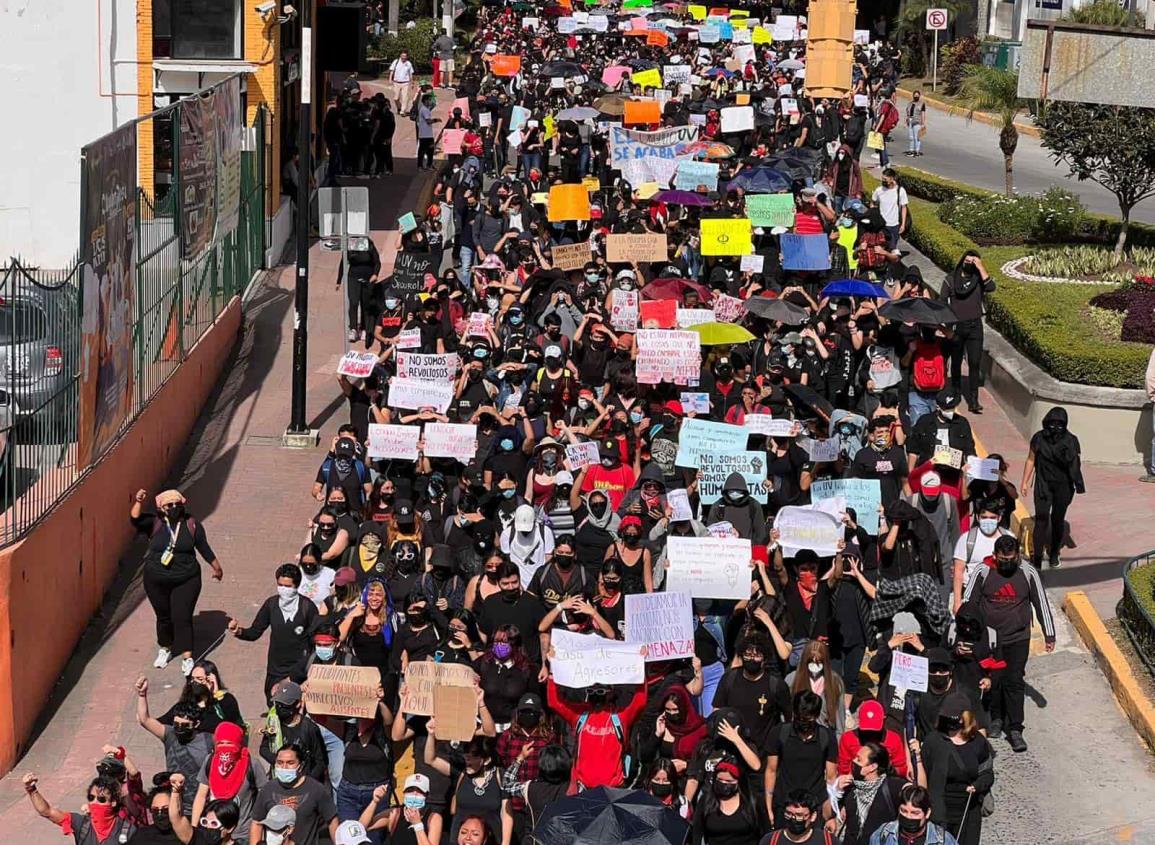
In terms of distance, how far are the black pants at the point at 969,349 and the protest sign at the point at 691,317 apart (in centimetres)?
256

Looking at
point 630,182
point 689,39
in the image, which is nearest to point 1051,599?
point 630,182

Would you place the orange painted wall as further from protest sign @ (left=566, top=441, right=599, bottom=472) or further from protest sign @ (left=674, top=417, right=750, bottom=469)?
protest sign @ (left=674, top=417, right=750, bottom=469)

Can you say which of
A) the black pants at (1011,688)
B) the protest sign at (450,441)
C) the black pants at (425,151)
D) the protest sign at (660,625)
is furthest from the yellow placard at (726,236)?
the black pants at (425,151)

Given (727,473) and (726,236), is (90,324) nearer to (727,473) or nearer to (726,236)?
(727,473)

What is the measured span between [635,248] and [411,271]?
7.82ft

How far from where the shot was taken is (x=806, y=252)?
69.7 feet

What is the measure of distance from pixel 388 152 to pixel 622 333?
50.5 feet

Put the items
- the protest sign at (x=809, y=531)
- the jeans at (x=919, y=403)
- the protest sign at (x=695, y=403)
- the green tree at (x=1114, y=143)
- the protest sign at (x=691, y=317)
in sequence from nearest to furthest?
the protest sign at (x=809, y=531) → the protest sign at (x=695, y=403) → the jeans at (x=919, y=403) → the protest sign at (x=691, y=317) → the green tree at (x=1114, y=143)

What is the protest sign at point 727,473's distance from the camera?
14383 mm

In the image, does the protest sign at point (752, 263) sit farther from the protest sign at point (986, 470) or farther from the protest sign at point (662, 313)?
the protest sign at point (986, 470)

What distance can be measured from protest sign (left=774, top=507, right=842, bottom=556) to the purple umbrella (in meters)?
10.6

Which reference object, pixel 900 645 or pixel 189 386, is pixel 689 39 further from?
pixel 900 645

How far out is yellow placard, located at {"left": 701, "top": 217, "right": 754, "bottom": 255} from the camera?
21.1 m

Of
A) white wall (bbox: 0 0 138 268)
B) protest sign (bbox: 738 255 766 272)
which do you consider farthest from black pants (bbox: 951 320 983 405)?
white wall (bbox: 0 0 138 268)
